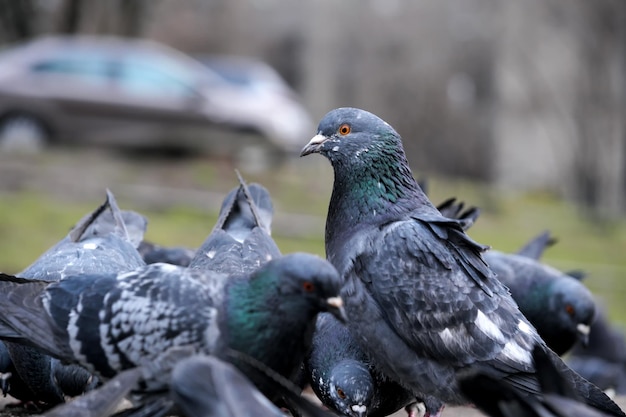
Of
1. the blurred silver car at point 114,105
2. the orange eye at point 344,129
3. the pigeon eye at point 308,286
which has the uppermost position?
the blurred silver car at point 114,105

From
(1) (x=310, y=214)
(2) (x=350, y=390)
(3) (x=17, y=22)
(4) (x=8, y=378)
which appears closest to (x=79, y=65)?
(3) (x=17, y=22)

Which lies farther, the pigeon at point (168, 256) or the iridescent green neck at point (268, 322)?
→ the pigeon at point (168, 256)

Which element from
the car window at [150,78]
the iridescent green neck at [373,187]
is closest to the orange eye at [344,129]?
the iridescent green neck at [373,187]

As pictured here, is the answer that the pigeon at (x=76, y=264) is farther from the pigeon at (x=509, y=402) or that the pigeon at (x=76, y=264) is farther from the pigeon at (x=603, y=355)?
the pigeon at (x=603, y=355)

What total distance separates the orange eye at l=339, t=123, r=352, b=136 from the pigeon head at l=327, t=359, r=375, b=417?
900 mm

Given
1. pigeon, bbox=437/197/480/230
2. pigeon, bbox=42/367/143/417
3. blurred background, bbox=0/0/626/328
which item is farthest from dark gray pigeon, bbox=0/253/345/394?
blurred background, bbox=0/0/626/328

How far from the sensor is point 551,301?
453cm

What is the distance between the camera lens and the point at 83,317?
2.85 m

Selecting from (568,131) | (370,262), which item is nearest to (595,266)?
→ (568,131)

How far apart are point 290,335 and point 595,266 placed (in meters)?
10.3

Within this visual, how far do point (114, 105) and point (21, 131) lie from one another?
1482 mm

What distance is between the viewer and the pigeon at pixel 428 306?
3258mm

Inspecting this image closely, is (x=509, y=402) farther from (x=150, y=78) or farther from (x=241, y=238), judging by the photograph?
(x=150, y=78)

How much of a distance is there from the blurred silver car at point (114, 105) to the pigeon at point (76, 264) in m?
10.1
